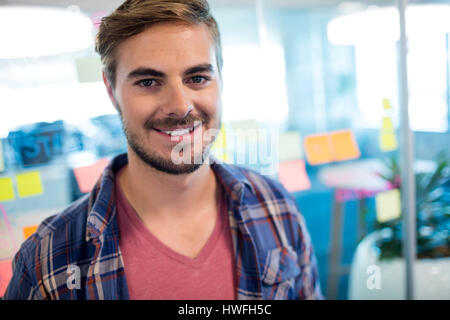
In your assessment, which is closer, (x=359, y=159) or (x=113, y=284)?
(x=113, y=284)

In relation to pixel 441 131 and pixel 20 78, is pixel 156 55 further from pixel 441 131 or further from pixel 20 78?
pixel 441 131

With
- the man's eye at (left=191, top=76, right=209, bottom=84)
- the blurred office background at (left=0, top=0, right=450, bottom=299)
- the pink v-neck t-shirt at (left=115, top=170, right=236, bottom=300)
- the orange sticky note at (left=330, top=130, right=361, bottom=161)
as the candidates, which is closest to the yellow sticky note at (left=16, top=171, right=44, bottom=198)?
the blurred office background at (left=0, top=0, right=450, bottom=299)

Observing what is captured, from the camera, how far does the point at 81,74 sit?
1239 millimetres

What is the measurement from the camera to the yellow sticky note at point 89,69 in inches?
48.2

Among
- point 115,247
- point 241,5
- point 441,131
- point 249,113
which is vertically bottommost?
point 115,247

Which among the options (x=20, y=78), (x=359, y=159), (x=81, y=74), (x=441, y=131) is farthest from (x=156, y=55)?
(x=441, y=131)

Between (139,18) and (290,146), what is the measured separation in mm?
1060

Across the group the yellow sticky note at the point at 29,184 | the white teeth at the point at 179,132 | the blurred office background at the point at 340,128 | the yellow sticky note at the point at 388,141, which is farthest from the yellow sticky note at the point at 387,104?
the yellow sticky note at the point at 29,184

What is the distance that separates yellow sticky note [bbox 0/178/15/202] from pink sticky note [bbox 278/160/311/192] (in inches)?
43.1

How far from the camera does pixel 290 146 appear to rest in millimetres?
1760
